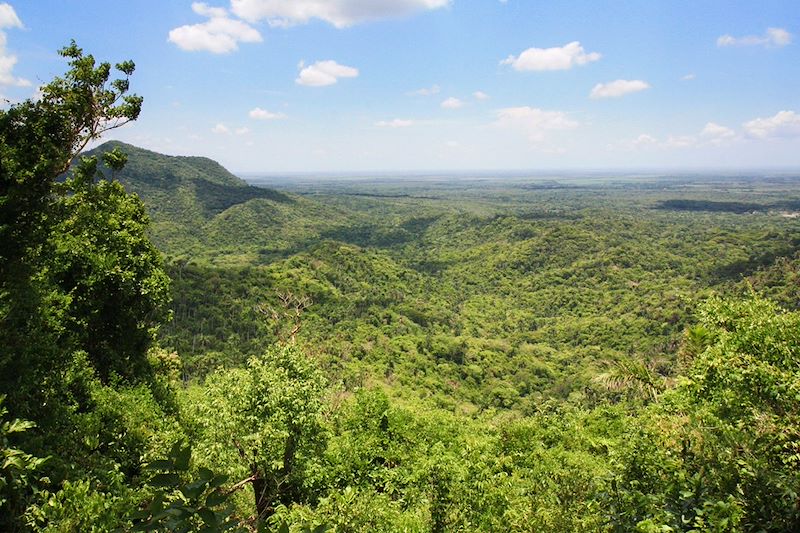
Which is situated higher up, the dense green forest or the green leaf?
the green leaf

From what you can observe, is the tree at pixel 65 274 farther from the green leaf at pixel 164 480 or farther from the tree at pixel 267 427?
the green leaf at pixel 164 480

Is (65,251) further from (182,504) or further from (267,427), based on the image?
(182,504)

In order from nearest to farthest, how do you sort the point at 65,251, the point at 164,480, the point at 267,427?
the point at 164,480 → the point at 267,427 → the point at 65,251

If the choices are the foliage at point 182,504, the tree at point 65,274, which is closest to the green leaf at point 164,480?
the foliage at point 182,504

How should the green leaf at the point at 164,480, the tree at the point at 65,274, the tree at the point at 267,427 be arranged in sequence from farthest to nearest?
1. the tree at the point at 267,427
2. the tree at the point at 65,274
3. the green leaf at the point at 164,480

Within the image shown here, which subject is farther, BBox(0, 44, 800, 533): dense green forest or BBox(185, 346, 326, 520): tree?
A: BBox(185, 346, 326, 520): tree

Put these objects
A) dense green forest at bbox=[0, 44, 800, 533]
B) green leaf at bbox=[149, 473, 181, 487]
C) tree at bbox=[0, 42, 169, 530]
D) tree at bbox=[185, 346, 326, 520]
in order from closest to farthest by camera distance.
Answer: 1. green leaf at bbox=[149, 473, 181, 487]
2. dense green forest at bbox=[0, 44, 800, 533]
3. tree at bbox=[0, 42, 169, 530]
4. tree at bbox=[185, 346, 326, 520]

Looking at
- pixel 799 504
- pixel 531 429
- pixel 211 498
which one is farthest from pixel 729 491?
pixel 531 429

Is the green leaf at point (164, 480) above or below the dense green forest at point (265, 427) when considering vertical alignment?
above

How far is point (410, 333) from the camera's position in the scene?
113 meters

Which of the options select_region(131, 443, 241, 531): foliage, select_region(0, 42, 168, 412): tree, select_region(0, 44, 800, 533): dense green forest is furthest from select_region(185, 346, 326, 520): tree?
select_region(131, 443, 241, 531): foliage

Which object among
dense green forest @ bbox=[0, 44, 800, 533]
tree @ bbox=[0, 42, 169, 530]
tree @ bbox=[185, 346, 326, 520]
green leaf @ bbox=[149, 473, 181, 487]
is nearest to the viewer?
green leaf @ bbox=[149, 473, 181, 487]

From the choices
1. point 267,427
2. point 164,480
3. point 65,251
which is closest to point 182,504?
point 164,480

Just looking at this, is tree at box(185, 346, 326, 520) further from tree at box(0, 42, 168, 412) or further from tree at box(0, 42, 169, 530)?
tree at box(0, 42, 168, 412)
